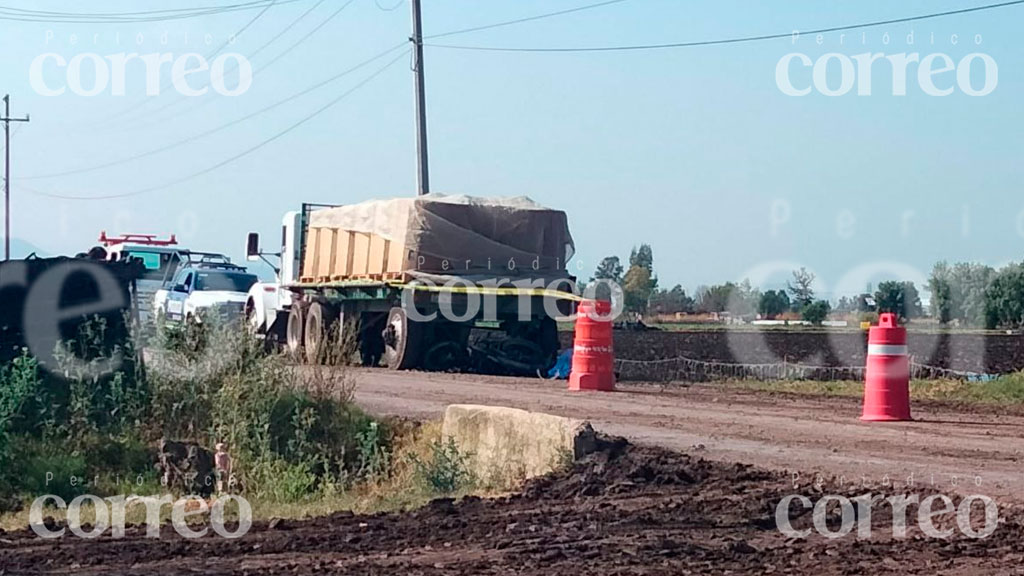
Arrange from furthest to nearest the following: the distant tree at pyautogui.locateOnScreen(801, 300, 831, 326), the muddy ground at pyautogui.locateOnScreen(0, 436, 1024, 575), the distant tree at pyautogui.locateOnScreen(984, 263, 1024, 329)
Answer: the distant tree at pyautogui.locateOnScreen(984, 263, 1024, 329) < the distant tree at pyautogui.locateOnScreen(801, 300, 831, 326) < the muddy ground at pyautogui.locateOnScreen(0, 436, 1024, 575)

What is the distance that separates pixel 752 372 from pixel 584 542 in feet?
59.9

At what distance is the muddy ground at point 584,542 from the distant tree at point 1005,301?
209ft

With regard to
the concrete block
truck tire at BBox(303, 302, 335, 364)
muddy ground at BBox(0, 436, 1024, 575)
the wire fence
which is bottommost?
muddy ground at BBox(0, 436, 1024, 575)

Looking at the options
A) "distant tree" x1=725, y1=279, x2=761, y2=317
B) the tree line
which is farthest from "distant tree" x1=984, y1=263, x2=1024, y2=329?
"distant tree" x1=725, y1=279, x2=761, y2=317

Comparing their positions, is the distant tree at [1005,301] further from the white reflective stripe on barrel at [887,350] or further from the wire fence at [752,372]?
the white reflective stripe on barrel at [887,350]

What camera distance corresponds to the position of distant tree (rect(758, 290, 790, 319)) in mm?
59400

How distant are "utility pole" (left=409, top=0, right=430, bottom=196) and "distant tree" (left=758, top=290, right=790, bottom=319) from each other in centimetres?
2690

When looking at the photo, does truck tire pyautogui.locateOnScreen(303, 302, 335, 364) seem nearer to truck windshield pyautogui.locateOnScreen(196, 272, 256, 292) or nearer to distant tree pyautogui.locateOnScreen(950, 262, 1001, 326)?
truck windshield pyautogui.locateOnScreen(196, 272, 256, 292)

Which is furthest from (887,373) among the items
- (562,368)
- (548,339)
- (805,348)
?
(805,348)

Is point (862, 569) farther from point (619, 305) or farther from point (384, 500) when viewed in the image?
point (619, 305)

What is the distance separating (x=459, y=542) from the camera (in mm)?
8117

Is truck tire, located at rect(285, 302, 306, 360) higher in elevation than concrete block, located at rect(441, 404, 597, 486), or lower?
higher

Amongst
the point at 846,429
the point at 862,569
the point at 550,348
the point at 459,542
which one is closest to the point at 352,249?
the point at 550,348

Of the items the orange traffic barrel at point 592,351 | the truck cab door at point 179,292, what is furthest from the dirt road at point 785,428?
the truck cab door at point 179,292
